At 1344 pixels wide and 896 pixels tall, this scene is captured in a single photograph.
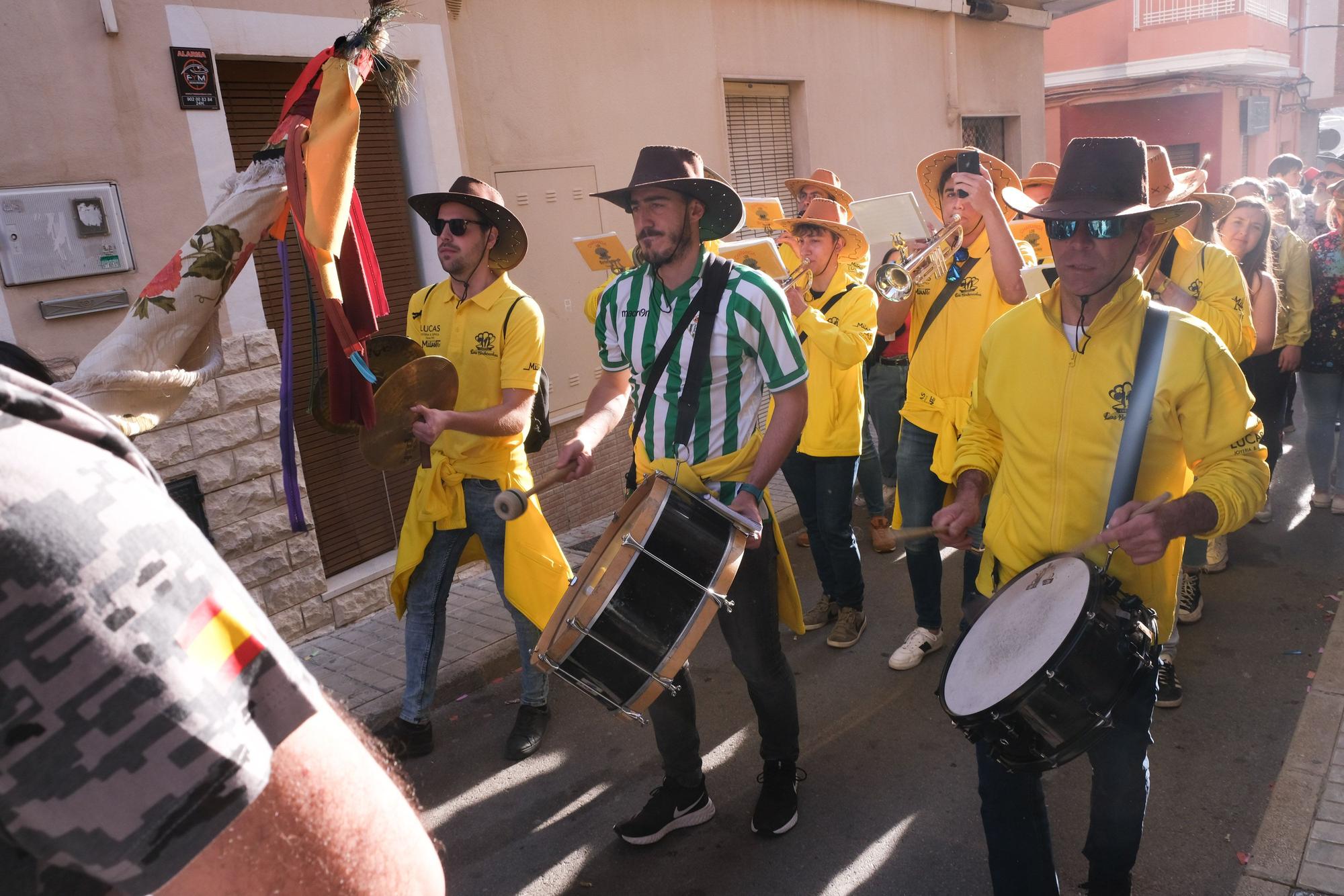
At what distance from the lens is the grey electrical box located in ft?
14.6

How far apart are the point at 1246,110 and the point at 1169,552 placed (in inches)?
1113

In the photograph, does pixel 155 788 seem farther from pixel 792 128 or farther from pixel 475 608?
pixel 792 128

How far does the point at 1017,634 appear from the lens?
2.63 meters

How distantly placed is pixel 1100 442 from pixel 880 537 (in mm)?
4005

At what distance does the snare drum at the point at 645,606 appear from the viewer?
2996 mm

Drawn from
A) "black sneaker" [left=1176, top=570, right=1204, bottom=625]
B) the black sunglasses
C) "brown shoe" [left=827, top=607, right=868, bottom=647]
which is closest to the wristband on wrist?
the black sunglasses

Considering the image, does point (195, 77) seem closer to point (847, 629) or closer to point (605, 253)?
point (605, 253)

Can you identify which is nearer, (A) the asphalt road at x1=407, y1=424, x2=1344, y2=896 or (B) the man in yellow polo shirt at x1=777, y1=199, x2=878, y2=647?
(A) the asphalt road at x1=407, y1=424, x2=1344, y2=896

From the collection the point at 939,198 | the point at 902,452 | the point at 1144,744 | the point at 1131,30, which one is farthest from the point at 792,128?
the point at 1131,30

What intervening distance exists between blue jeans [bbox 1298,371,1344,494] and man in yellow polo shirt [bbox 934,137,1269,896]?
4911 mm

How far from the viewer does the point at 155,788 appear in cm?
69

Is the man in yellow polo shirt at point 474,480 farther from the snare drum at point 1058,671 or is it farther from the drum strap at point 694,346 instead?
the snare drum at point 1058,671

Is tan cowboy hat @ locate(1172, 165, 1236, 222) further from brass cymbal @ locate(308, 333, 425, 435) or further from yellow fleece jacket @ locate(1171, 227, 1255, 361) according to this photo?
brass cymbal @ locate(308, 333, 425, 435)

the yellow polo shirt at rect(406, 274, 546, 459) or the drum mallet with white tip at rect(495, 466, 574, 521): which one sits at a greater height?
the yellow polo shirt at rect(406, 274, 546, 459)
